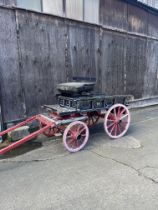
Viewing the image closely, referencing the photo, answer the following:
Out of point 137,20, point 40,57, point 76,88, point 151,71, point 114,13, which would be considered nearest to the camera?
point 76,88

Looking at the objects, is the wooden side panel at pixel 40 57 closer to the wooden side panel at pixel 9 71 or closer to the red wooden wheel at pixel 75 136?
the wooden side panel at pixel 9 71

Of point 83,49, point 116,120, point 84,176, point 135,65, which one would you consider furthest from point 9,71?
point 135,65

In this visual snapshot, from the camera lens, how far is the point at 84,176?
306 centimetres

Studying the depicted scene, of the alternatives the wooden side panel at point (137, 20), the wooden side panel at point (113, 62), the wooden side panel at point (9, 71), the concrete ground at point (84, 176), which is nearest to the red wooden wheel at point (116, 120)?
the concrete ground at point (84, 176)

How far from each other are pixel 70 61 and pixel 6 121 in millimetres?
2450

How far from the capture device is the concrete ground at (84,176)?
2451mm

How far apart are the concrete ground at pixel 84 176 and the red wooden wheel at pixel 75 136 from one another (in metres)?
0.14

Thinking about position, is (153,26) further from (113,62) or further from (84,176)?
(84,176)

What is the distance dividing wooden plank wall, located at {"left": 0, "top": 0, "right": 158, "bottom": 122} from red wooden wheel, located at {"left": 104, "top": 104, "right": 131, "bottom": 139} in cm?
Result: 180

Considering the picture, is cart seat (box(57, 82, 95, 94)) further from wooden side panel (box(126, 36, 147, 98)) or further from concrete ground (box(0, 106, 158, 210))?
wooden side panel (box(126, 36, 147, 98))

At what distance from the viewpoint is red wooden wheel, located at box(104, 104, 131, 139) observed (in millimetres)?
4473

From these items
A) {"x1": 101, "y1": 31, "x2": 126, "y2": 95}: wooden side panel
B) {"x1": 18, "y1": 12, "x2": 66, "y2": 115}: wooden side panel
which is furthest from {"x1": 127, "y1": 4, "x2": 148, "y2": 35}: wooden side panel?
{"x1": 18, "y1": 12, "x2": 66, "y2": 115}: wooden side panel

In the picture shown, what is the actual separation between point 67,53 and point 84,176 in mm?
3655

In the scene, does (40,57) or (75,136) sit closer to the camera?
(75,136)
